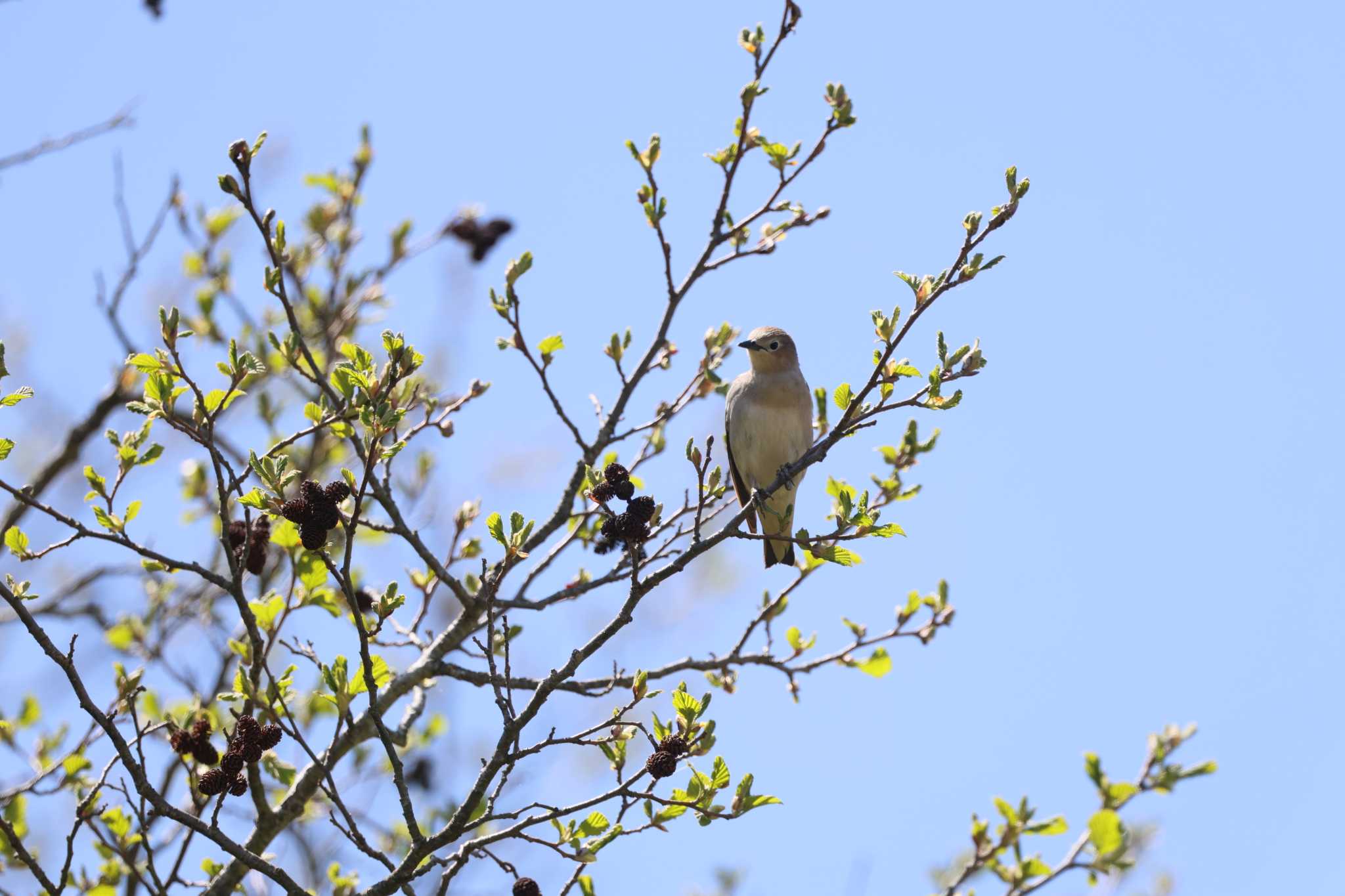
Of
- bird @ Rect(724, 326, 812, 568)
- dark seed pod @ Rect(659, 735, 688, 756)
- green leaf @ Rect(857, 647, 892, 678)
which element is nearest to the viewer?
dark seed pod @ Rect(659, 735, 688, 756)

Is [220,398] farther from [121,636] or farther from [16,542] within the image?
[121,636]

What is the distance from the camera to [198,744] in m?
4.07

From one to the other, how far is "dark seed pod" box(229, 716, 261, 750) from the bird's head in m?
4.22

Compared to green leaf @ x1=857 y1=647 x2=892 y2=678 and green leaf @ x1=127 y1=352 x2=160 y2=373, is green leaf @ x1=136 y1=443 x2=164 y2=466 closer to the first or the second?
green leaf @ x1=127 y1=352 x2=160 y2=373

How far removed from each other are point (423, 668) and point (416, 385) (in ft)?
3.70

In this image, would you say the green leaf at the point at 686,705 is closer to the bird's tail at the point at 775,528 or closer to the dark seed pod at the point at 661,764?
the dark seed pod at the point at 661,764

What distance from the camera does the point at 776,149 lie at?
16.9ft

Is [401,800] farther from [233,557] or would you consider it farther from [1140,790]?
[1140,790]

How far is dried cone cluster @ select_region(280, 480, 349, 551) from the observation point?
11.7ft

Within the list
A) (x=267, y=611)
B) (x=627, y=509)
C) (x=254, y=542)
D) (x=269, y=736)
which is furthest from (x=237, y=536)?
(x=627, y=509)

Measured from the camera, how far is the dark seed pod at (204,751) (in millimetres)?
4070

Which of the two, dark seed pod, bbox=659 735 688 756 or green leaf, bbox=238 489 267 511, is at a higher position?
green leaf, bbox=238 489 267 511

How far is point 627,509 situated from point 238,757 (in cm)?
132

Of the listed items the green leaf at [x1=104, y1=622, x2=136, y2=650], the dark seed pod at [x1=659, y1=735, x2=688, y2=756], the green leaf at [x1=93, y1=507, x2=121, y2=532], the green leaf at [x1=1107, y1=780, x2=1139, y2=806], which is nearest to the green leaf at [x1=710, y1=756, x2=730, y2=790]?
the dark seed pod at [x1=659, y1=735, x2=688, y2=756]
